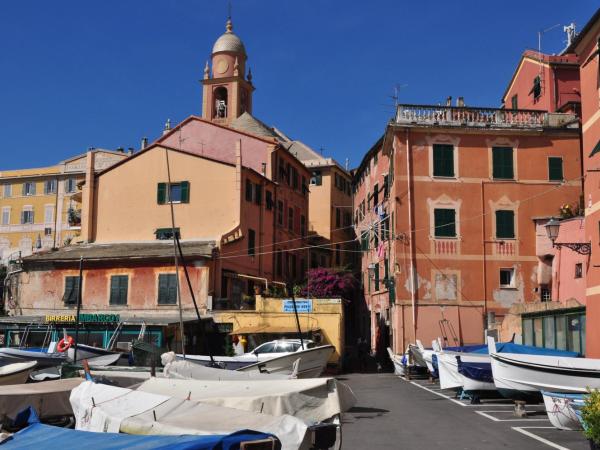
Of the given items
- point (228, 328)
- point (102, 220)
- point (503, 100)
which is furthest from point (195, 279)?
point (503, 100)

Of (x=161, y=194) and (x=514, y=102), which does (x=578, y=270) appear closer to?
(x=514, y=102)

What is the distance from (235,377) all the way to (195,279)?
1754cm

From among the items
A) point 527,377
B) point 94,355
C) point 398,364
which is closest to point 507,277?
point 398,364

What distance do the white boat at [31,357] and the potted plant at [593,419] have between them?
2052 cm

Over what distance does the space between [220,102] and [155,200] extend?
22.5 meters

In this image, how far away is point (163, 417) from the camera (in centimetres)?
1106

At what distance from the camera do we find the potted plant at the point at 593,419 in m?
11.6

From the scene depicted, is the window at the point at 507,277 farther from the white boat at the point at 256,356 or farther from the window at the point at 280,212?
the window at the point at 280,212

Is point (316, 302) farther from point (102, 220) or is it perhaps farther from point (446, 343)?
point (102, 220)

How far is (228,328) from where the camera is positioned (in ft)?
117

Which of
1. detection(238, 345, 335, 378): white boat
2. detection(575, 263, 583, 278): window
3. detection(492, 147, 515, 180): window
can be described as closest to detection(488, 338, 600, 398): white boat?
detection(238, 345, 335, 378): white boat

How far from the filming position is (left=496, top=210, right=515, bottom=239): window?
35500 millimetres

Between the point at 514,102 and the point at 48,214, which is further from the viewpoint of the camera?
the point at 48,214

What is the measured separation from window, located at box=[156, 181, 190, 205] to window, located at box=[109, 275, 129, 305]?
570cm
